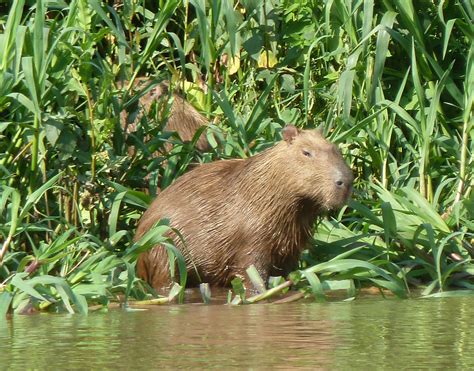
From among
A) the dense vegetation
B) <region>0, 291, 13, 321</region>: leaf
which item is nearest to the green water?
<region>0, 291, 13, 321</region>: leaf

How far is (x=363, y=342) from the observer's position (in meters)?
3.97

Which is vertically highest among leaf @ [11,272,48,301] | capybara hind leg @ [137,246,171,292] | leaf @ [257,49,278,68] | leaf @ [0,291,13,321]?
leaf @ [257,49,278,68]

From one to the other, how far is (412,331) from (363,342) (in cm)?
32

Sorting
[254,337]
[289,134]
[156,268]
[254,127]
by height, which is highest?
[254,127]

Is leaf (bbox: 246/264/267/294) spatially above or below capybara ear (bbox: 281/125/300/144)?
below

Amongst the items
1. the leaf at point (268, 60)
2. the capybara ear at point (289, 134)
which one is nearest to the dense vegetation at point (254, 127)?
the leaf at point (268, 60)

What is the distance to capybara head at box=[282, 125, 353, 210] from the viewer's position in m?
5.93

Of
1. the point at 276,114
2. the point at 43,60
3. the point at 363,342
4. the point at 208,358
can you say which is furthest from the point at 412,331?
the point at 276,114

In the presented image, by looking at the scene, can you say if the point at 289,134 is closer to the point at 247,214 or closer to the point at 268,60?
the point at 247,214

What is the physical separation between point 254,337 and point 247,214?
2.19 metres

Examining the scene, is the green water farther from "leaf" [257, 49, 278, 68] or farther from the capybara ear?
"leaf" [257, 49, 278, 68]

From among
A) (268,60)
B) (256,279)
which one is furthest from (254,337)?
(268,60)

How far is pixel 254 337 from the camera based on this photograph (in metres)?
4.11

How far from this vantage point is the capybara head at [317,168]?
5926 mm
